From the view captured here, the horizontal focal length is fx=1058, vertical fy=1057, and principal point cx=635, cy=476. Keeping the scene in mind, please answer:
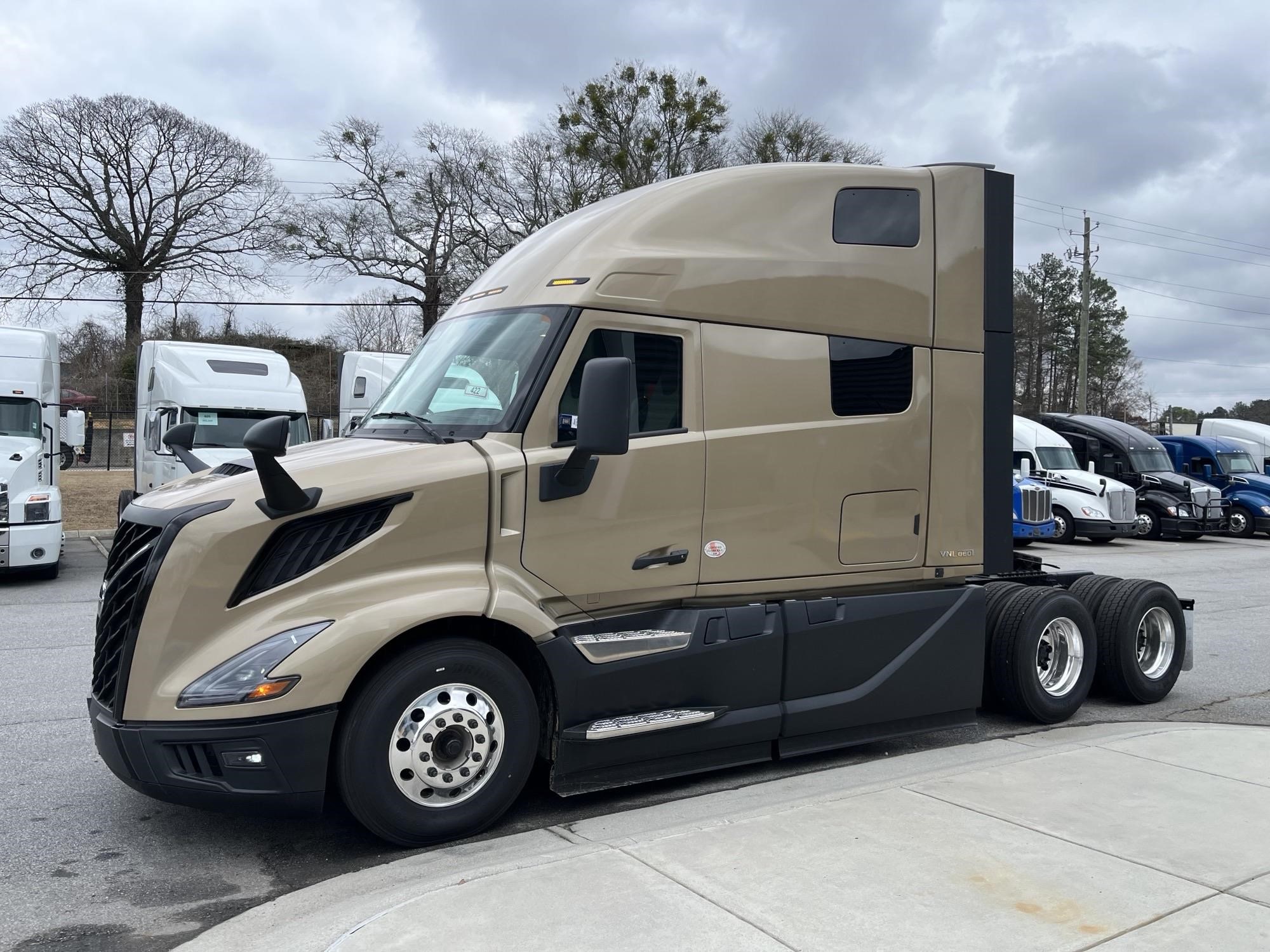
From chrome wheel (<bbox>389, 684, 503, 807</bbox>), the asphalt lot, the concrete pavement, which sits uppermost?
chrome wheel (<bbox>389, 684, 503, 807</bbox>)

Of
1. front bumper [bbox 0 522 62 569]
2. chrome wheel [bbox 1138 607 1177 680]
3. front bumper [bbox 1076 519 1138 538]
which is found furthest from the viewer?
front bumper [bbox 1076 519 1138 538]

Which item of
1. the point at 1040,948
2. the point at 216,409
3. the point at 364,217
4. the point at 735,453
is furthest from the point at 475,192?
the point at 1040,948

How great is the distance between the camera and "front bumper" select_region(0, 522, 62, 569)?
42.6 ft

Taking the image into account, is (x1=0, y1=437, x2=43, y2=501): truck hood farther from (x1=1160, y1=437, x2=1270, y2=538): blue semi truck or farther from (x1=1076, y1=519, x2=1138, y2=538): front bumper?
(x1=1160, y1=437, x2=1270, y2=538): blue semi truck

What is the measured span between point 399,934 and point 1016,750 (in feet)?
13.4

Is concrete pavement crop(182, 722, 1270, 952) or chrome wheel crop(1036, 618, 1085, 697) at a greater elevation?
chrome wheel crop(1036, 618, 1085, 697)

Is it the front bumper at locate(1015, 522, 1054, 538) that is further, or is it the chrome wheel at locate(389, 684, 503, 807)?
the front bumper at locate(1015, 522, 1054, 538)

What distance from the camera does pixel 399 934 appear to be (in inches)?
141

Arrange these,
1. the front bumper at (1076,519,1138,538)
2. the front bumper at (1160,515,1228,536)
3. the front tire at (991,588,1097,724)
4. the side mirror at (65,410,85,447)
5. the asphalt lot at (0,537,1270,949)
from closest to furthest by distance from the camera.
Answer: the asphalt lot at (0,537,1270,949), the front tire at (991,588,1097,724), the side mirror at (65,410,85,447), the front bumper at (1076,519,1138,538), the front bumper at (1160,515,1228,536)

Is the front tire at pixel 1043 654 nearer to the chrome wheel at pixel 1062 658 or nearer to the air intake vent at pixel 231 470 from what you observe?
the chrome wheel at pixel 1062 658

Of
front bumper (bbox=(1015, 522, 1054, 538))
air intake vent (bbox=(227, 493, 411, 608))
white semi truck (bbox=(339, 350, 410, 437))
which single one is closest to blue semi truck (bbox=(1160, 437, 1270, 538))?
front bumper (bbox=(1015, 522, 1054, 538))

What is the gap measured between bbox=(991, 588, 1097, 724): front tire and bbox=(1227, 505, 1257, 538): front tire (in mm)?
24319

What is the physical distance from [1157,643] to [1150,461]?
20.7m

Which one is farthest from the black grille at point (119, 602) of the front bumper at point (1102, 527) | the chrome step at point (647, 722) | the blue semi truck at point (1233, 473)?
the blue semi truck at point (1233, 473)
